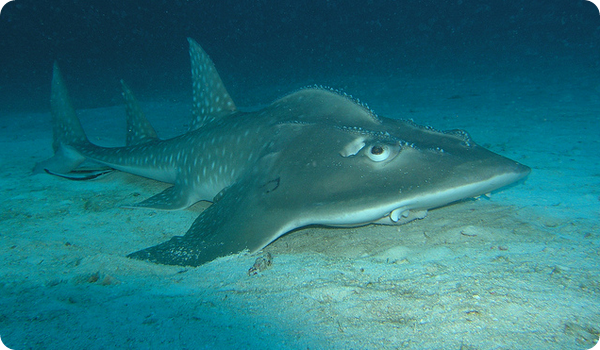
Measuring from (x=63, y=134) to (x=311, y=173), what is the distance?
20.0 ft

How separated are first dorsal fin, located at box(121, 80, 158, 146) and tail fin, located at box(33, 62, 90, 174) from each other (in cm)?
105

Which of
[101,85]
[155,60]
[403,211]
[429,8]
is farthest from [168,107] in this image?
[429,8]

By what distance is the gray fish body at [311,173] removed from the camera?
229 cm

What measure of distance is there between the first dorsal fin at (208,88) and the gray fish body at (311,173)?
44cm

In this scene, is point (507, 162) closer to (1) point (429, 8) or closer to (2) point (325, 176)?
(2) point (325, 176)

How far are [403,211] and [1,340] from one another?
2718 millimetres

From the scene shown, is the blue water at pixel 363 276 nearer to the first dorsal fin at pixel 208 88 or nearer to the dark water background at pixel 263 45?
the first dorsal fin at pixel 208 88

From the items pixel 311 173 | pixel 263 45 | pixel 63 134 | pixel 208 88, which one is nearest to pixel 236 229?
pixel 311 173

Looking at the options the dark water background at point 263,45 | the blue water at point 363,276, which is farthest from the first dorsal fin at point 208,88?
the dark water background at point 263,45

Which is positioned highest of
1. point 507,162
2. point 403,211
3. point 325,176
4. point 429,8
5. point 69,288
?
point 429,8

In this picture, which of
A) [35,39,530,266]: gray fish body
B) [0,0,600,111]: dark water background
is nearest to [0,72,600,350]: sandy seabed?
[35,39,530,266]: gray fish body

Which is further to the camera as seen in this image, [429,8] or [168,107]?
[429,8]

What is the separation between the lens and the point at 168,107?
14844 millimetres

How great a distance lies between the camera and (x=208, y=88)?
16.2ft
